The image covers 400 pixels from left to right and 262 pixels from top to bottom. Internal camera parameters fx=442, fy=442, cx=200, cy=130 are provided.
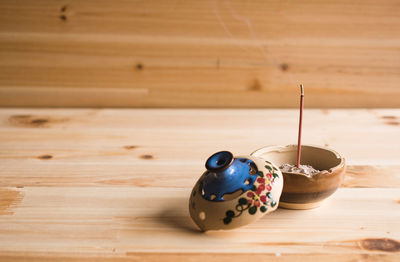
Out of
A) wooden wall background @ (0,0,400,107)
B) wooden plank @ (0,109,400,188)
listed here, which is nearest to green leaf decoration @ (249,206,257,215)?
wooden plank @ (0,109,400,188)

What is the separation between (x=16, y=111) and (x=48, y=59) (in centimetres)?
19

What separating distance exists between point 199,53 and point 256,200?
2.66 ft

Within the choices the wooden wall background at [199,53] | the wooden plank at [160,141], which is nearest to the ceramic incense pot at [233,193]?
the wooden plank at [160,141]

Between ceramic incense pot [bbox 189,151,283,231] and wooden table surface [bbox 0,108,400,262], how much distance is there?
0.14 ft

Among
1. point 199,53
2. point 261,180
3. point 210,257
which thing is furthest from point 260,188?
point 199,53

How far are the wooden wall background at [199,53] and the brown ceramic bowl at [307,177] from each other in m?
0.61

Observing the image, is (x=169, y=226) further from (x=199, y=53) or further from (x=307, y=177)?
(x=199, y=53)

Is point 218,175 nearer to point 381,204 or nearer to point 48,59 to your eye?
point 381,204

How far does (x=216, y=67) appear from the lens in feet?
4.43

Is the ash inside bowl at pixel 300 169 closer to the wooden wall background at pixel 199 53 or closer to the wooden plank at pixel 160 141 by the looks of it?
the wooden plank at pixel 160 141

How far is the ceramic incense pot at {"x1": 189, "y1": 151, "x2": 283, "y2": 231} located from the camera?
60 cm

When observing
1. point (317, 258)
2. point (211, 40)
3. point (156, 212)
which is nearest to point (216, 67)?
point (211, 40)

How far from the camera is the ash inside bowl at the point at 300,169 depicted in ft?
2.29

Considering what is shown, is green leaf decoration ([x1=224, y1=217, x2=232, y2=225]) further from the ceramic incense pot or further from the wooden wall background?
the wooden wall background
